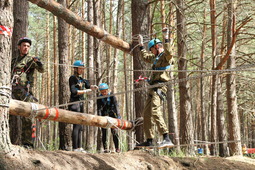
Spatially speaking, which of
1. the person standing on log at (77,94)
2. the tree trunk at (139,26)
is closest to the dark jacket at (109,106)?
the tree trunk at (139,26)

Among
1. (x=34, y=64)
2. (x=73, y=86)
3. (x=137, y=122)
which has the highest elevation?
(x=34, y=64)

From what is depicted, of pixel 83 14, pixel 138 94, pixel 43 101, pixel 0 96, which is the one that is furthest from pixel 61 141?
pixel 43 101

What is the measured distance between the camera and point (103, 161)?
14.7 feet

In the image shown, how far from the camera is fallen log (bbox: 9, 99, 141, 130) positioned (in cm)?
418

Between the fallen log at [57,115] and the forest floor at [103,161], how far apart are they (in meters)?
0.61

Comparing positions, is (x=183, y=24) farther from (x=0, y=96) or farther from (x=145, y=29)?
(x=0, y=96)

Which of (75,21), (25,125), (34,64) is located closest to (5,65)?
(34,64)

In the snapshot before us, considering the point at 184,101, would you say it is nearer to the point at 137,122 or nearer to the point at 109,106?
the point at 137,122

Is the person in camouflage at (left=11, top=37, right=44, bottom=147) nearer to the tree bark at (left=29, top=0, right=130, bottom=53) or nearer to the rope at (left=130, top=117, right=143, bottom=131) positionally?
the tree bark at (left=29, top=0, right=130, bottom=53)

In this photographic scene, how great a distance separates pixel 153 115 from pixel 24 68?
2.22m

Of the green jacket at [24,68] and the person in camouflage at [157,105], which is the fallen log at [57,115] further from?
the person in camouflage at [157,105]

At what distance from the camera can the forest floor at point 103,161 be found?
11.4 feet

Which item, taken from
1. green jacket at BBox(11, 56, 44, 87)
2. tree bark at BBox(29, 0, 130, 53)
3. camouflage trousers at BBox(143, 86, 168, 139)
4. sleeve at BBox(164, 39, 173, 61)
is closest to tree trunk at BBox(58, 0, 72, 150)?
tree bark at BBox(29, 0, 130, 53)

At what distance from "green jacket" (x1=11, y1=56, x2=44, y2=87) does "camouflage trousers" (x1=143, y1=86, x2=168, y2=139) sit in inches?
73.0
